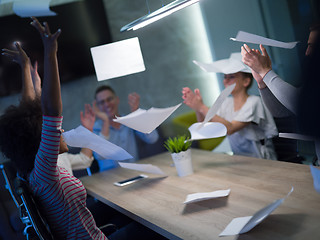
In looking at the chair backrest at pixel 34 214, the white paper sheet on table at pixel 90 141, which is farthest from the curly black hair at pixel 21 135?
the white paper sheet on table at pixel 90 141

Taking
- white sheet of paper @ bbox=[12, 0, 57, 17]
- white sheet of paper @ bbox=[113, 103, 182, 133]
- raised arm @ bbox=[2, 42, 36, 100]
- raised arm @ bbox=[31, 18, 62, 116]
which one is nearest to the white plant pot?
white sheet of paper @ bbox=[113, 103, 182, 133]

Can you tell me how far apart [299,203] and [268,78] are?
0.55m

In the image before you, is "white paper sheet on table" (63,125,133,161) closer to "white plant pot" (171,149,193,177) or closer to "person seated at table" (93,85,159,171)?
"white plant pot" (171,149,193,177)

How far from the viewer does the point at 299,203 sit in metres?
1.42

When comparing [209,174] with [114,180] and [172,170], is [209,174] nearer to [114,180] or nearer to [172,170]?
[172,170]

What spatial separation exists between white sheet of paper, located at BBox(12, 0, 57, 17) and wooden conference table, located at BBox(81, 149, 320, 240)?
70.0 inches

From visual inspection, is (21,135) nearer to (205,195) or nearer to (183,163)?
(205,195)

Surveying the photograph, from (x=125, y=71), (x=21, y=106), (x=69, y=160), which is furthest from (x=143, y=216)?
(x=69, y=160)

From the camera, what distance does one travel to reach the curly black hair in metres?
1.49

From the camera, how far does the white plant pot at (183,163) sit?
2201 millimetres

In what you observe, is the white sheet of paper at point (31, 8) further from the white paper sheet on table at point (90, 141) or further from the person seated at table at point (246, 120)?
the white paper sheet on table at point (90, 141)

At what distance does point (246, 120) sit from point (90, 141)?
1.29 meters

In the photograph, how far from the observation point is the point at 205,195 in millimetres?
1706

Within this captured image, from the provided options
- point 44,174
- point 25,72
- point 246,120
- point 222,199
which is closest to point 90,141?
point 44,174
